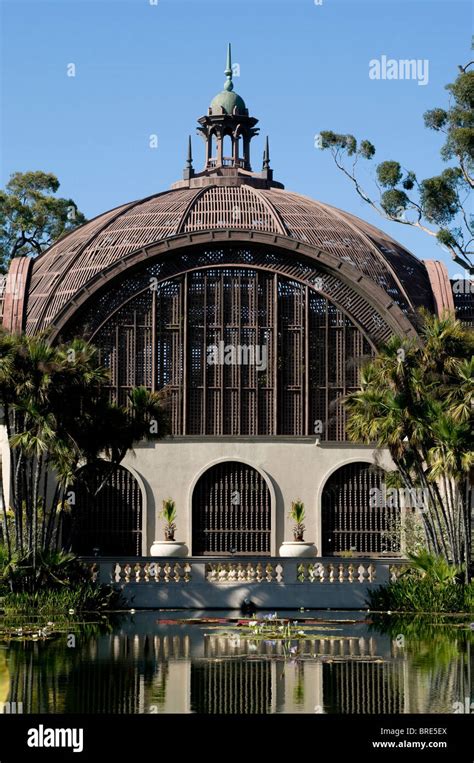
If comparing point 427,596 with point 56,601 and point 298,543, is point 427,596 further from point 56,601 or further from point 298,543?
point 298,543

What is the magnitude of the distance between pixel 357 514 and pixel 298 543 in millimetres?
2333

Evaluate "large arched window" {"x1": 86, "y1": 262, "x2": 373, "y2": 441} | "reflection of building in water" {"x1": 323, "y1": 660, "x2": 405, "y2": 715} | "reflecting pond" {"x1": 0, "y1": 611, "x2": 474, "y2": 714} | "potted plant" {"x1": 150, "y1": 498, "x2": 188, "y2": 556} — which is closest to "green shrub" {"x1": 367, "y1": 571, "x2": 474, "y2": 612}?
"reflecting pond" {"x1": 0, "y1": 611, "x2": 474, "y2": 714}

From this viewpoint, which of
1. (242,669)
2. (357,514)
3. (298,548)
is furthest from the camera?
(357,514)

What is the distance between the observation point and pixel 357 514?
44.1 m

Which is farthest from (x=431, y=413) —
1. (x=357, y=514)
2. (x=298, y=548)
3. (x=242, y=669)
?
(x=242, y=669)

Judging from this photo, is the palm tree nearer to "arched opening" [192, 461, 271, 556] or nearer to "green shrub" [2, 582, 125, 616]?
"green shrub" [2, 582, 125, 616]

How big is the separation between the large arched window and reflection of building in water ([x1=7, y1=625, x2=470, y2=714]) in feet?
55.9

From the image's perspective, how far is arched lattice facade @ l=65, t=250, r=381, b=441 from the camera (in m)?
44.4

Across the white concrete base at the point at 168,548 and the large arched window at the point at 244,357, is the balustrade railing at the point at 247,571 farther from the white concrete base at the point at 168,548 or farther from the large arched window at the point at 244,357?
the large arched window at the point at 244,357

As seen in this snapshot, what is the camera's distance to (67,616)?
103ft

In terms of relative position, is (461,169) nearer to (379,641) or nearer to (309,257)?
(309,257)

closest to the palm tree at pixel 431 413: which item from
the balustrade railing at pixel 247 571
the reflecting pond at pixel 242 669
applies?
the balustrade railing at pixel 247 571

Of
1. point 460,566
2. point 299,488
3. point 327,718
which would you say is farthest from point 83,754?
point 299,488

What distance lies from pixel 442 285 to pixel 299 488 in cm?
849
